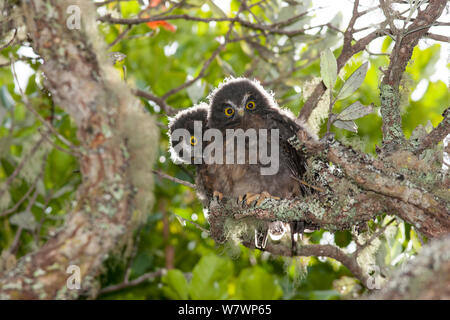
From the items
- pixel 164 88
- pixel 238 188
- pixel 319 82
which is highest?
pixel 164 88

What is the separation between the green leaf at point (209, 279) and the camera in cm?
368

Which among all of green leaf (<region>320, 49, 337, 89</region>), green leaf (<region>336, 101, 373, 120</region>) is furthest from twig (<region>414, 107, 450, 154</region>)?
green leaf (<region>320, 49, 337, 89</region>)

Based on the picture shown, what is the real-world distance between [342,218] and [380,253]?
1188 millimetres

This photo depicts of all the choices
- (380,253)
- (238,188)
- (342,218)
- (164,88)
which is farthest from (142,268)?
(342,218)

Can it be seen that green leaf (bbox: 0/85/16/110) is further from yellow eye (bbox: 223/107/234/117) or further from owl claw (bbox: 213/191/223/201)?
owl claw (bbox: 213/191/223/201)

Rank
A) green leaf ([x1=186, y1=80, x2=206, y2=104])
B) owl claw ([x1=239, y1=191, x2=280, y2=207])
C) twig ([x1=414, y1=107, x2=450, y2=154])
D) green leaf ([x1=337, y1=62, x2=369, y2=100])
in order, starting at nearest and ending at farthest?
1. twig ([x1=414, y1=107, x2=450, y2=154])
2. green leaf ([x1=337, y1=62, x2=369, y2=100])
3. owl claw ([x1=239, y1=191, x2=280, y2=207])
4. green leaf ([x1=186, y1=80, x2=206, y2=104])

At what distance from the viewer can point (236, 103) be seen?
403 cm

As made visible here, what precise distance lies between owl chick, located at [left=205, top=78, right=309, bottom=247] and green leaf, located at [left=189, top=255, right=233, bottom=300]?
0.47 m

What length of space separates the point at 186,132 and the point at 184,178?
2.82 feet

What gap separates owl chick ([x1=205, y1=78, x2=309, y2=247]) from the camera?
139 inches

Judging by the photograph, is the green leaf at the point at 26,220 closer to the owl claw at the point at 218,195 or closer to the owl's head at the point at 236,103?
the owl claw at the point at 218,195

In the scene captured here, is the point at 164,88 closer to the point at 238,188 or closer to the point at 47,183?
the point at 47,183

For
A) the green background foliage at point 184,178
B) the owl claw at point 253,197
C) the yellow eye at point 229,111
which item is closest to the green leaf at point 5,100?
the green background foliage at point 184,178
